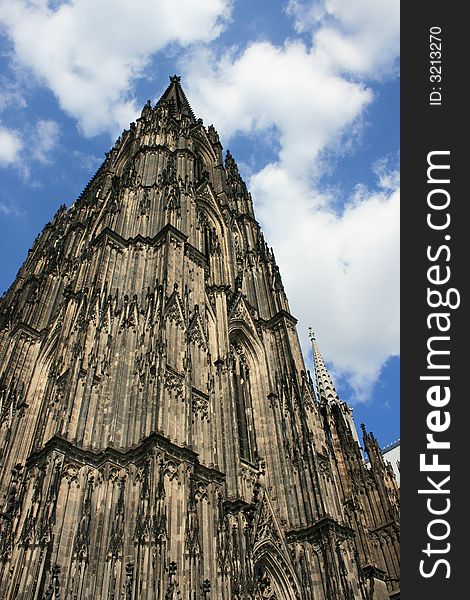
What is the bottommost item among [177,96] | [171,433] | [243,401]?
[171,433]

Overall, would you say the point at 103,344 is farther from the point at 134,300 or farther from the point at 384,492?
the point at 384,492

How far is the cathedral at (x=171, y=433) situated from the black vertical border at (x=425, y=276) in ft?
18.0

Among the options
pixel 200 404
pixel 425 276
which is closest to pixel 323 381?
pixel 200 404

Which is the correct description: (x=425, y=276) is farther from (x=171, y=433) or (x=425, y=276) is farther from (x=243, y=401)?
(x=243, y=401)

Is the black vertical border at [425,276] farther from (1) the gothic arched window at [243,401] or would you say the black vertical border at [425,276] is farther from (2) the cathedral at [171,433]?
(1) the gothic arched window at [243,401]

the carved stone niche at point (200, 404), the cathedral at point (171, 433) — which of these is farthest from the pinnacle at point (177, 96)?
the carved stone niche at point (200, 404)

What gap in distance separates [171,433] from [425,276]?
780 cm

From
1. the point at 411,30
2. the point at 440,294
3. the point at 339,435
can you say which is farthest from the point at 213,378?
the point at 339,435

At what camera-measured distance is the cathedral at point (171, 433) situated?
1187cm

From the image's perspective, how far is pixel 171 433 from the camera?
1405 cm

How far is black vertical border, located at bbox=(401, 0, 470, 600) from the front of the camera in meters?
8.12

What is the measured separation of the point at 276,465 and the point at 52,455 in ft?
28.6

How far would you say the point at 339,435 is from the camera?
29.9 metres

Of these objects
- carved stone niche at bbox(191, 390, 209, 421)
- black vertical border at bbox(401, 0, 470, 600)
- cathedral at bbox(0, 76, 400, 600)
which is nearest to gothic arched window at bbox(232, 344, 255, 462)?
cathedral at bbox(0, 76, 400, 600)
